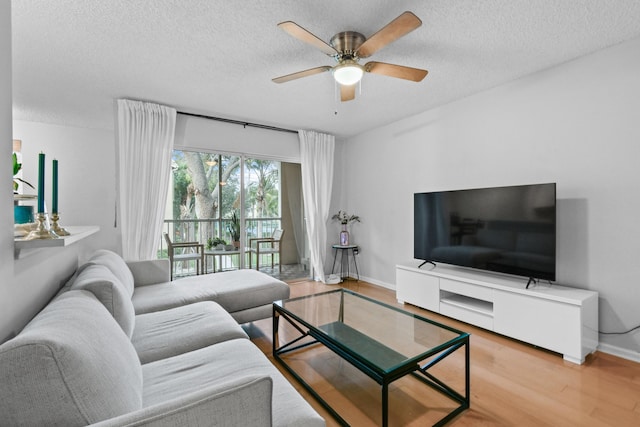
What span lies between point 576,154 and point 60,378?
3561 millimetres

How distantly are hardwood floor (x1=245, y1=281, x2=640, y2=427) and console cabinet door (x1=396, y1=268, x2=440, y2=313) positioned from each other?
768 millimetres

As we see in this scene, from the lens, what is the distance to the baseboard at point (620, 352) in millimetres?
2256

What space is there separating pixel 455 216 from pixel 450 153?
2.70 feet

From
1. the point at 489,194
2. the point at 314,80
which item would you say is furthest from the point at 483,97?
the point at 314,80

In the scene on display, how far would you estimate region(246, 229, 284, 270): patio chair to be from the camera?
4.46 meters

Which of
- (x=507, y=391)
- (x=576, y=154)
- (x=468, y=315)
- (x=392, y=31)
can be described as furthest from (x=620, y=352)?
(x=392, y=31)

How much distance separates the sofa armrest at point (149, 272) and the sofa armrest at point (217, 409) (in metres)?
2.39

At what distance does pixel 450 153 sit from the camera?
356 centimetres

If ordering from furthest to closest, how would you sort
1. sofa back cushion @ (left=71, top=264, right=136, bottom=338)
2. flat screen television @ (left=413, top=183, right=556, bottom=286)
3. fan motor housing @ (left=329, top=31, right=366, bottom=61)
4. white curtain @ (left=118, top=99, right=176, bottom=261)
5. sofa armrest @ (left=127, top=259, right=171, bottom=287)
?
white curtain @ (left=118, top=99, right=176, bottom=261), sofa armrest @ (left=127, top=259, right=171, bottom=287), flat screen television @ (left=413, top=183, right=556, bottom=286), fan motor housing @ (left=329, top=31, right=366, bottom=61), sofa back cushion @ (left=71, top=264, right=136, bottom=338)

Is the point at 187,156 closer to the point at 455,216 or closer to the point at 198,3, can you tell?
the point at 198,3

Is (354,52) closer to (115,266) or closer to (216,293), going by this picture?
(216,293)

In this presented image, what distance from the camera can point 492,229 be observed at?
2932mm

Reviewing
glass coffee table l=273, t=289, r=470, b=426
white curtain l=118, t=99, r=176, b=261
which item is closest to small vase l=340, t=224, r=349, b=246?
glass coffee table l=273, t=289, r=470, b=426

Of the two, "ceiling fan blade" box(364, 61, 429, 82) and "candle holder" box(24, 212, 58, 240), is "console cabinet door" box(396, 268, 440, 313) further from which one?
"candle holder" box(24, 212, 58, 240)
